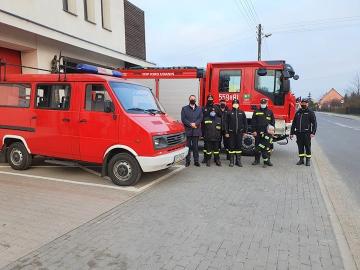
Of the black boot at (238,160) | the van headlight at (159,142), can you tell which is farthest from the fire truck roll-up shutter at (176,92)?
the van headlight at (159,142)

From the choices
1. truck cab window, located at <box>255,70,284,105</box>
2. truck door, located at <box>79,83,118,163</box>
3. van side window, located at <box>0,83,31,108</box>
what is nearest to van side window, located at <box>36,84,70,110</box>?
van side window, located at <box>0,83,31,108</box>

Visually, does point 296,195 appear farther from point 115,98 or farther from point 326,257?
point 115,98

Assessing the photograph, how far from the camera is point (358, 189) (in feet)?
27.3

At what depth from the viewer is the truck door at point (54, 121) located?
Answer: 8.48 metres

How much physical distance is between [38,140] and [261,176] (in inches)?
211

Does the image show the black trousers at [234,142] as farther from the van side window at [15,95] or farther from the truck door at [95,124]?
the van side window at [15,95]

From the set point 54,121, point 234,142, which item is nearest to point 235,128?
point 234,142

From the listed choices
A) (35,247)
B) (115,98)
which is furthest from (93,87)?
(35,247)

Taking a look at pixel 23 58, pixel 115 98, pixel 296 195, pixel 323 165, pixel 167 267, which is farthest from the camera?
pixel 23 58

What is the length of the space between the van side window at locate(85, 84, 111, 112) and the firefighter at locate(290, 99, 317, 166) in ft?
19.2

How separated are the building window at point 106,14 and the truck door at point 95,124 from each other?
986 centimetres

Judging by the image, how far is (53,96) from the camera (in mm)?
8734

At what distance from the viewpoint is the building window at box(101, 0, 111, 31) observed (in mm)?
17328

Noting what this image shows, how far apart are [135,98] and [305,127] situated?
5.27 meters
